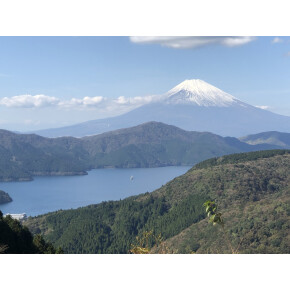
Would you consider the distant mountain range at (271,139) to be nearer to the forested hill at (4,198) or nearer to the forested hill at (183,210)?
the forested hill at (4,198)

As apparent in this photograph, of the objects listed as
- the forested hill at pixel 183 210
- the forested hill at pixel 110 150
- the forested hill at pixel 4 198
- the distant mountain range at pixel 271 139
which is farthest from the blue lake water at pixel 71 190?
the distant mountain range at pixel 271 139

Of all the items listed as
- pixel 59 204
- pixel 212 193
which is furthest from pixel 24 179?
pixel 212 193

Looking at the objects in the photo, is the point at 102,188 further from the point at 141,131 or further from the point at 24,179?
the point at 141,131

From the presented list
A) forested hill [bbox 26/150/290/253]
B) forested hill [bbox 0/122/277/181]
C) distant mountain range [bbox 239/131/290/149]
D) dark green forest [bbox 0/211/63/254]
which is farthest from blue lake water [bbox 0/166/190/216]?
distant mountain range [bbox 239/131/290/149]

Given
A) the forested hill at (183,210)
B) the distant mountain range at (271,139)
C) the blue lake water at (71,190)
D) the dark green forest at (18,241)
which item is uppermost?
the distant mountain range at (271,139)

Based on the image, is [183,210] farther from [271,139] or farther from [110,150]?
[271,139]

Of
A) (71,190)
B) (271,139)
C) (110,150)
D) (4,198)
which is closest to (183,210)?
(4,198)
